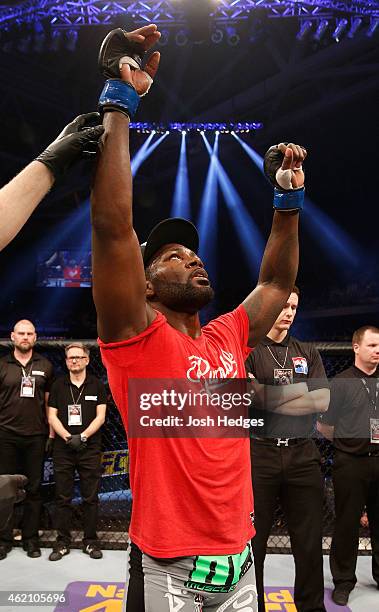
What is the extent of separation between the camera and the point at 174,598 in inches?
46.2

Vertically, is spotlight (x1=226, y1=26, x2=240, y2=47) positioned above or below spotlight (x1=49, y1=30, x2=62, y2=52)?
below

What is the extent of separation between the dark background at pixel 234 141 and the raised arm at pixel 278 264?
23.0ft

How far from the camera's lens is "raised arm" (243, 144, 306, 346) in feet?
5.06

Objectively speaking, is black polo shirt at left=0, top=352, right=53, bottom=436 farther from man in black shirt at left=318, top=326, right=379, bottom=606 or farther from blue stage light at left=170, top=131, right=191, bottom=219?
blue stage light at left=170, top=131, right=191, bottom=219

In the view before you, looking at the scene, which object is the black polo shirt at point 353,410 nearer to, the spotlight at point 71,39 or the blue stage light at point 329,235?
the spotlight at point 71,39

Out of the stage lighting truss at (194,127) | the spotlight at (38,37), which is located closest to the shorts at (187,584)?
the spotlight at (38,37)

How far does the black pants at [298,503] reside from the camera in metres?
2.46

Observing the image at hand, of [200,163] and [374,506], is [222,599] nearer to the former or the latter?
[374,506]

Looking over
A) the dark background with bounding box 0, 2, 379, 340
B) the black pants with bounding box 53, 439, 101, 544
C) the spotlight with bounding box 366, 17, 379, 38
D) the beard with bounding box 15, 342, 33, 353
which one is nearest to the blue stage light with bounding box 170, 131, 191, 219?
the dark background with bounding box 0, 2, 379, 340

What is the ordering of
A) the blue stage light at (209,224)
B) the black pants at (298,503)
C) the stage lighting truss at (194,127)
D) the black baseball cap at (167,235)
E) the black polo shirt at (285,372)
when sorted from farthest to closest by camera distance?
the blue stage light at (209,224), the stage lighting truss at (194,127), the black polo shirt at (285,372), the black pants at (298,503), the black baseball cap at (167,235)

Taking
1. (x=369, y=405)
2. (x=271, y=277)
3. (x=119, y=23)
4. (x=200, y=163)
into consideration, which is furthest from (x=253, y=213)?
(x=271, y=277)

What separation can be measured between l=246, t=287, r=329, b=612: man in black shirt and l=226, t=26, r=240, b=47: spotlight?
6.41m

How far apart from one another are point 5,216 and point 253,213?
41.8 feet

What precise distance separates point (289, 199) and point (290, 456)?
1408mm
